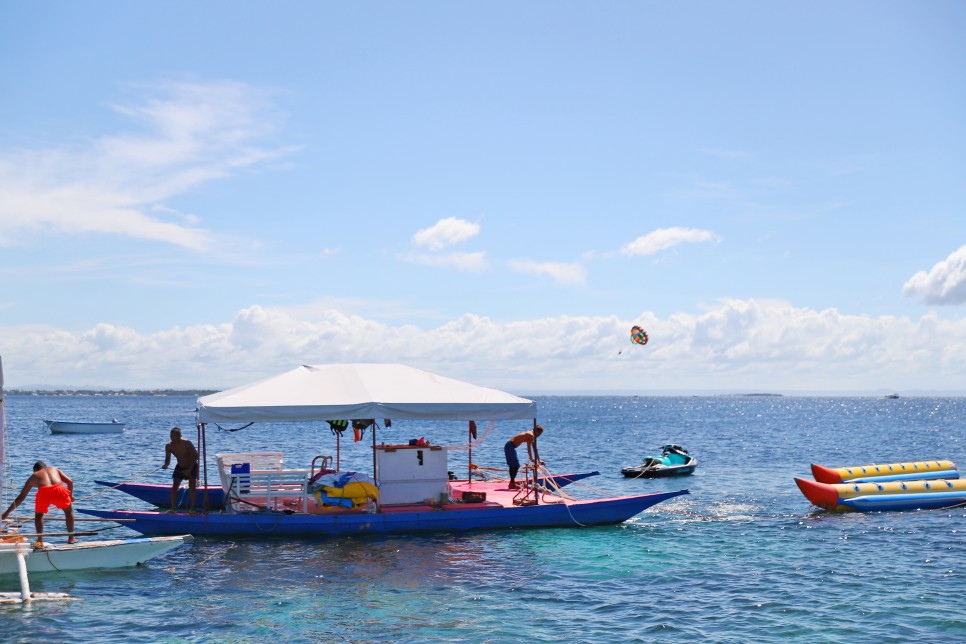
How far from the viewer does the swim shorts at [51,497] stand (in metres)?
15.9

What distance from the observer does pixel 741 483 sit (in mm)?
34906

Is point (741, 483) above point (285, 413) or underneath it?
underneath

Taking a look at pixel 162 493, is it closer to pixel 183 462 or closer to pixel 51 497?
pixel 183 462

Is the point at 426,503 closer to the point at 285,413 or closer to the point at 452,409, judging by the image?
the point at 452,409

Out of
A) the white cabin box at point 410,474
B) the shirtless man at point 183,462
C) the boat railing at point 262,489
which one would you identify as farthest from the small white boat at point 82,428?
the white cabin box at point 410,474

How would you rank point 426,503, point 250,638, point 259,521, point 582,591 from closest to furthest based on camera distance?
point 250,638 < point 582,591 < point 259,521 < point 426,503

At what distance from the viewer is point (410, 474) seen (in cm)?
2044

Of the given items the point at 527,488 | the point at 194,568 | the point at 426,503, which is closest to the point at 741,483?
the point at 527,488

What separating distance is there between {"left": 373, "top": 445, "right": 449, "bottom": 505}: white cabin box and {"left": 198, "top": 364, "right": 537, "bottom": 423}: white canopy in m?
0.89

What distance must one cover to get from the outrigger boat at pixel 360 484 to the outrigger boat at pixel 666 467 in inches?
666

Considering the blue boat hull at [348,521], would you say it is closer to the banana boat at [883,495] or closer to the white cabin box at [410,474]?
the white cabin box at [410,474]

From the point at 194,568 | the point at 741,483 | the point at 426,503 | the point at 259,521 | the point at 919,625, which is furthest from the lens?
the point at 741,483

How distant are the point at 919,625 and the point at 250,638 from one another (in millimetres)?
10366

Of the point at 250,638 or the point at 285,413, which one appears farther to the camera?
the point at 285,413
